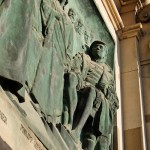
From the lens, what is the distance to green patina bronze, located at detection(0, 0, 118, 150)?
4.09 m

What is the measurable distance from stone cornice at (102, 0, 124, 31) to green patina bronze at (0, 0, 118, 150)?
0.61 meters

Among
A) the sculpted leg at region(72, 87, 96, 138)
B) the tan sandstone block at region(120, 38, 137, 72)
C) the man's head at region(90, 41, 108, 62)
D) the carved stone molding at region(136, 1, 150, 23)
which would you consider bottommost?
the sculpted leg at region(72, 87, 96, 138)

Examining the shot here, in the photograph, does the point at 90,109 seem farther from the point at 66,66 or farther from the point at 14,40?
the point at 14,40

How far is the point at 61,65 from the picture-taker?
5469 mm

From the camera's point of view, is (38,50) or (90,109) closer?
(38,50)

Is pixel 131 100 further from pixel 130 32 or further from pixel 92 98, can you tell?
pixel 92 98

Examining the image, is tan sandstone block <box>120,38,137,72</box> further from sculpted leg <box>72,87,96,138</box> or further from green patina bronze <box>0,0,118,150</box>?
sculpted leg <box>72,87,96,138</box>

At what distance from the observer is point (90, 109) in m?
5.96

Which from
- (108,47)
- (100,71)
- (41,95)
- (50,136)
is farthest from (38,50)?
(108,47)

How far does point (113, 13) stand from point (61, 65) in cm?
298

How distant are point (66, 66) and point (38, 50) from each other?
80 cm

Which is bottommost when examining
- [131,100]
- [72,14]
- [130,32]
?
[131,100]

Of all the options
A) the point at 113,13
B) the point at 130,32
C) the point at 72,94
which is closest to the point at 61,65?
the point at 72,94

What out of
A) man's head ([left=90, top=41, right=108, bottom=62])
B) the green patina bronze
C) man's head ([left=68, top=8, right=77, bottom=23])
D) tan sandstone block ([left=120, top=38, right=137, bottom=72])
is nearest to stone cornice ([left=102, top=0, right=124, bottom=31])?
tan sandstone block ([left=120, top=38, right=137, bottom=72])
